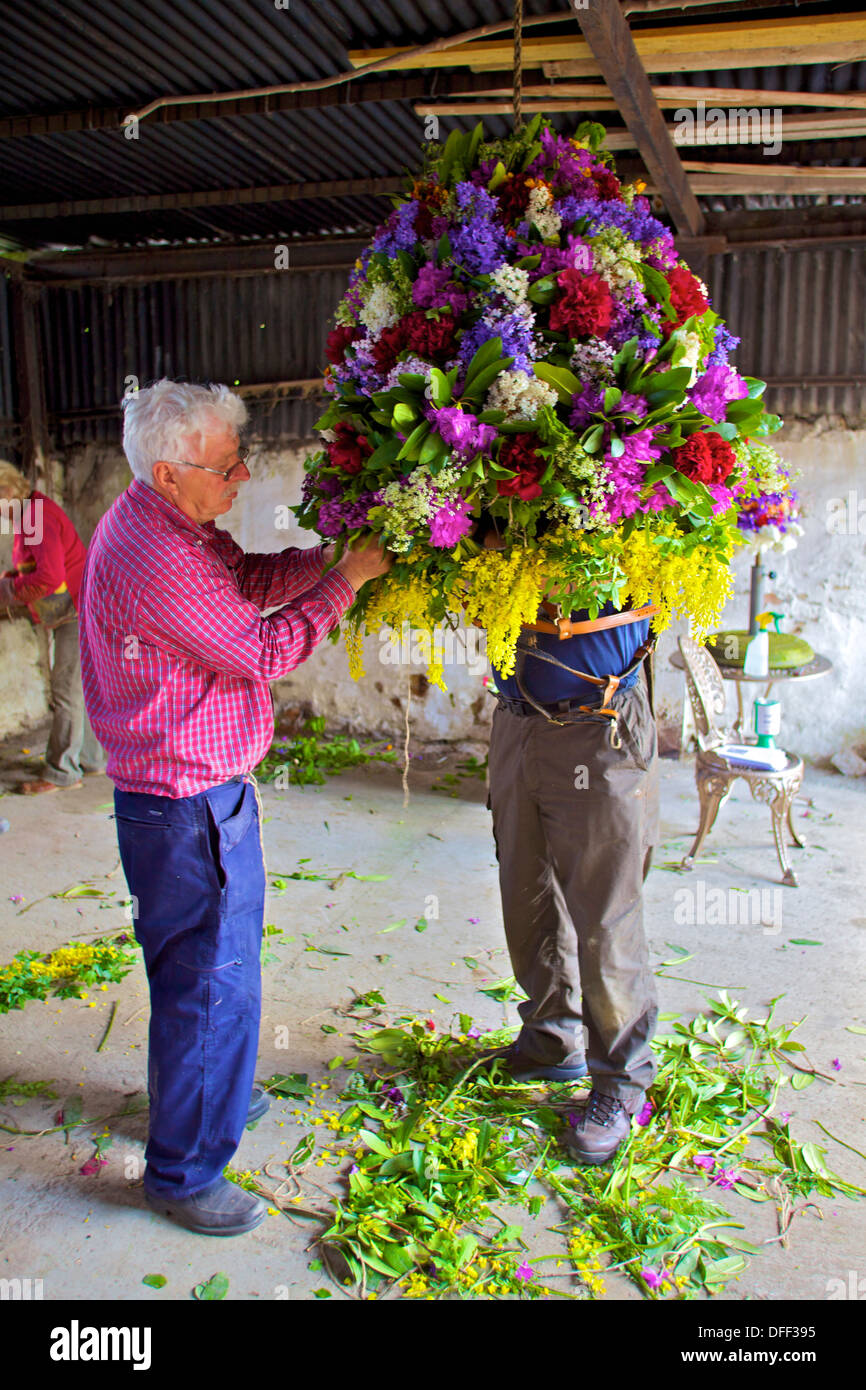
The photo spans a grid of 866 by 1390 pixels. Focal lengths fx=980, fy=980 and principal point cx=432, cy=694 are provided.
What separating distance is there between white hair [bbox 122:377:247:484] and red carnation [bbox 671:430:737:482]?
44.9 inches

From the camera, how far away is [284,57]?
4.52 m

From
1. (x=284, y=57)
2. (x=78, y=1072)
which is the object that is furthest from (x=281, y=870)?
(x=284, y=57)

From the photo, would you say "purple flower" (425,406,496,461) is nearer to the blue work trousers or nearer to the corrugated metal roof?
the blue work trousers

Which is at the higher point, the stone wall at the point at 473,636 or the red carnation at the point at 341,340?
the red carnation at the point at 341,340

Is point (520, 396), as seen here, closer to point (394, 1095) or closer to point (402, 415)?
point (402, 415)

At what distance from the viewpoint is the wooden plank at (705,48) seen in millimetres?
3863

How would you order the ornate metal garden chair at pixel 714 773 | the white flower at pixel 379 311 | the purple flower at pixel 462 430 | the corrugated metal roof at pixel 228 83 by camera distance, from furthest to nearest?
the ornate metal garden chair at pixel 714 773
the corrugated metal roof at pixel 228 83
the white flower at pixel 379 311
the purple flower at pixel 462 430

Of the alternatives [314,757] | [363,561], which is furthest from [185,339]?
[363,561]

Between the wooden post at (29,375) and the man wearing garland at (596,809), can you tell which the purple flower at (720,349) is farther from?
the wooden post at (29,375)

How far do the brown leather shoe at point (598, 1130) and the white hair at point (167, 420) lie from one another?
7.14ft

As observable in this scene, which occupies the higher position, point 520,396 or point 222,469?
point 520,396

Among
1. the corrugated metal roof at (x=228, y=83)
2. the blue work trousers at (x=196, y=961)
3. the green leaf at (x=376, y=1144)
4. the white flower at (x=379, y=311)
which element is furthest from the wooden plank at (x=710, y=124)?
the green leaf at (x=376, y=1144)

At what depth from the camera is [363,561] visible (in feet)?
8.18

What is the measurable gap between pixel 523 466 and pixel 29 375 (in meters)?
7.11
